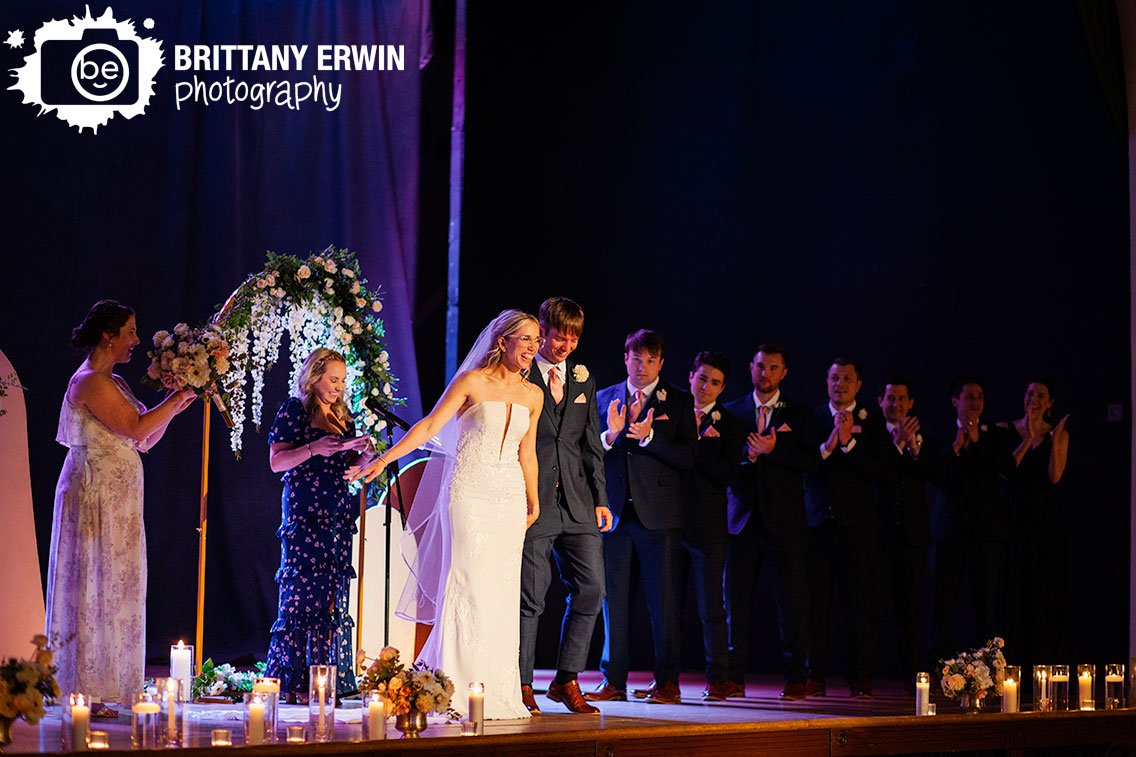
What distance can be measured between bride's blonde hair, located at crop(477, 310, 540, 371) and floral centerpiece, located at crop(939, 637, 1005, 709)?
240cm

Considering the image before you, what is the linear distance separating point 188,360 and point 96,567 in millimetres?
932

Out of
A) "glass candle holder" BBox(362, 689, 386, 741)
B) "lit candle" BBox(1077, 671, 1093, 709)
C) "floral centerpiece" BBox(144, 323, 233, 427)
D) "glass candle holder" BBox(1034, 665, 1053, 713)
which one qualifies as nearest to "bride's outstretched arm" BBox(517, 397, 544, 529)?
"glass candle holder" BBox(362, 689, 386, 741)

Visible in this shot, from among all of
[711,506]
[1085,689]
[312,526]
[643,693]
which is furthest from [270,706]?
[1085,689]

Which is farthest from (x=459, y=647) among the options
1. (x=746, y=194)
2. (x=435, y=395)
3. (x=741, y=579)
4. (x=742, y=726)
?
(x=746, y=194)

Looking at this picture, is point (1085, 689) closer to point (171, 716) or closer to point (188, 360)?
point (171, 716)

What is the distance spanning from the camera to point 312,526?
21.1 feet

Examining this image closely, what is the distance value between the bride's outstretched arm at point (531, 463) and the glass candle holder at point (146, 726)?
5.97 feet

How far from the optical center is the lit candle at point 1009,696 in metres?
6.24

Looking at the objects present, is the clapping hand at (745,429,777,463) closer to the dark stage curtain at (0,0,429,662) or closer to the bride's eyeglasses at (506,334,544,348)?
the bride's eyeglasses at (506,334,544,348)

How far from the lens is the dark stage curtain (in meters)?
8.24

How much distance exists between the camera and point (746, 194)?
30.0 ft

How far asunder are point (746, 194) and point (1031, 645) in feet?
10.5

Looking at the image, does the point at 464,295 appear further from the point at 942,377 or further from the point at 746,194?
the point at 942,377

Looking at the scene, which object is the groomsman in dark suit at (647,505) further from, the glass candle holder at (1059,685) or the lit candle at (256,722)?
the lit candle at (256,722)
